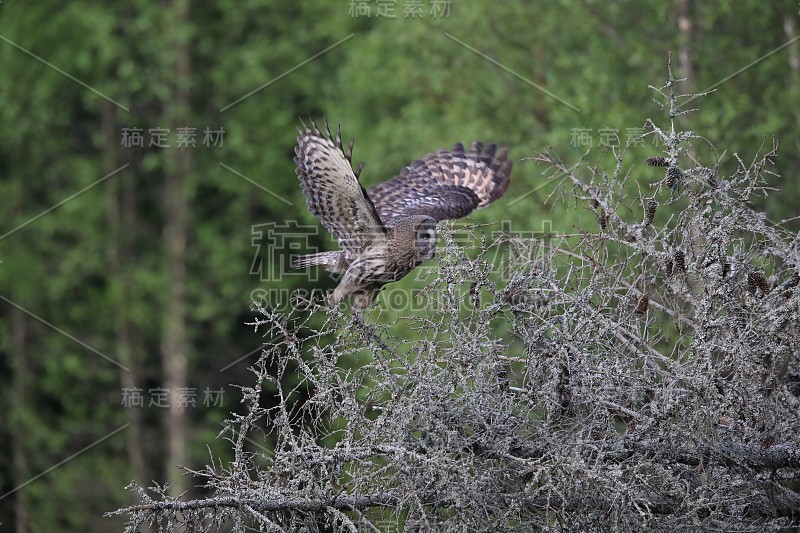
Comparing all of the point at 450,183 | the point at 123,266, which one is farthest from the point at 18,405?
the point at 450,183

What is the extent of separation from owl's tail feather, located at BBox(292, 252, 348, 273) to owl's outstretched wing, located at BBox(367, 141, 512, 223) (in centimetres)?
45

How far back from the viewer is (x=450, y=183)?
7180 mm

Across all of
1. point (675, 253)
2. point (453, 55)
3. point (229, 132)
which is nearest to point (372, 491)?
point (675, 253)

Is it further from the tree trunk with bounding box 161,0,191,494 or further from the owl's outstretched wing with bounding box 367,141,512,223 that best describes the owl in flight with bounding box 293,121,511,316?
the tree trunk with bounding box 161,0,191,494

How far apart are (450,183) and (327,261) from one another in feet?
3.95

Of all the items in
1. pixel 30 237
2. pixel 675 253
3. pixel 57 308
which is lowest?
pixel 57 308

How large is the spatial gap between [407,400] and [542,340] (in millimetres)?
577

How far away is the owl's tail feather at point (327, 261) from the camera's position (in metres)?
6.26

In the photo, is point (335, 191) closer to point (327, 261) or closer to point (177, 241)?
point (327, 261)

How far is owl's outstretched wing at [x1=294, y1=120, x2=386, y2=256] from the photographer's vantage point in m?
5.63

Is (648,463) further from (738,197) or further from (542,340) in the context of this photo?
(738,197)

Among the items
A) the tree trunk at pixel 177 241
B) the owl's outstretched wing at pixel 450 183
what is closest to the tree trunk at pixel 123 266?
the tree trunk at pixel 177 241

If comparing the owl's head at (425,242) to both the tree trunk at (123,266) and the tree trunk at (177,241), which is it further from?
the tree trunk at (123,266)

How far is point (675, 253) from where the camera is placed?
13.3ft
